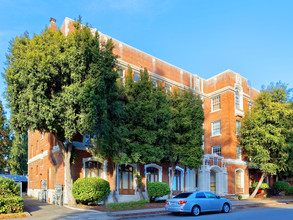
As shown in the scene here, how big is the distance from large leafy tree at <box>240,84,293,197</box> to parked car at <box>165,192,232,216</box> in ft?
48.9

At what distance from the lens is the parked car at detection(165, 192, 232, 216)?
16016mm

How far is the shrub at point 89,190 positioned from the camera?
18.8 meters

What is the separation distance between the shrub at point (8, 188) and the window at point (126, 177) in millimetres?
8711

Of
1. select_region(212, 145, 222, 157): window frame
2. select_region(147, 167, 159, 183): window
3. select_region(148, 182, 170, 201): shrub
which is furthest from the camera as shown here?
select_region(212, 145, 222, 157): window frame

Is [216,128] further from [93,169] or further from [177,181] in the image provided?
[93,169]

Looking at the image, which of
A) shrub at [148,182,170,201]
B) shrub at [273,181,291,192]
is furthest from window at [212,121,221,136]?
shrub at [148,182,170,201]

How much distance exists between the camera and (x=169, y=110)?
22.7 m

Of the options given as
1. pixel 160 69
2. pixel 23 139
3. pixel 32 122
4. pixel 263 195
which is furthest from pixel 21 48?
pixel 23 139

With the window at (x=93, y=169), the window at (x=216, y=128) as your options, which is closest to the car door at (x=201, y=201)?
the window at (x=93, y=169)

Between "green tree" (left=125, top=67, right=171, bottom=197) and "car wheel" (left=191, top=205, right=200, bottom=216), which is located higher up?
"green tree" (left=125, top=67, right=171, bottom=197)

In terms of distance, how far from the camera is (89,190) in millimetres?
18828

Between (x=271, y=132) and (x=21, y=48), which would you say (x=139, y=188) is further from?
(x=271, y=132)

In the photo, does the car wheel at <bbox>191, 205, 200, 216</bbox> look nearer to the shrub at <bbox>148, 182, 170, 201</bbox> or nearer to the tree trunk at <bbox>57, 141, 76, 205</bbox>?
the shrub at <bbox>148, 182, 170, 201</bbox>

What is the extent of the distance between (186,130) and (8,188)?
14.1m
